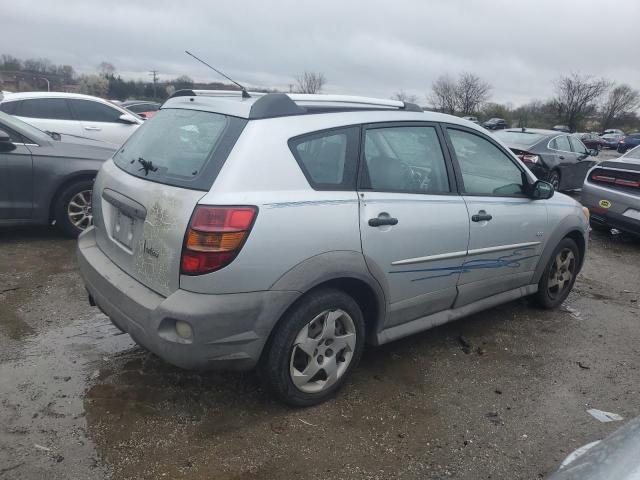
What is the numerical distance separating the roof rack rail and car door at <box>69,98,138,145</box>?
650 centimetres

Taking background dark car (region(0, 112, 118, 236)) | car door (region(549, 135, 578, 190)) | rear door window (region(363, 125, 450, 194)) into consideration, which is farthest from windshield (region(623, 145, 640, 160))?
background dark car (region(0, 112, 118, 236))

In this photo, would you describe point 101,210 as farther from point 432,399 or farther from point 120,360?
point 432,399

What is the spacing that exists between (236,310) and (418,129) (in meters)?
1.79

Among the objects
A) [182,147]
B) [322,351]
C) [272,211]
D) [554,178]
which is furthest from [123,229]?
[554,178]

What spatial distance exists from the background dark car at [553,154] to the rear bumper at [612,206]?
9.48ft

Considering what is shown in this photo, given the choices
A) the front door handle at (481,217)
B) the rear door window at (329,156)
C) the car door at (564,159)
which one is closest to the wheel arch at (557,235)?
the front door handle at (481,217)

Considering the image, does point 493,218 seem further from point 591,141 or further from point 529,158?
point 591,141

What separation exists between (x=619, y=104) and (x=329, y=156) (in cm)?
7419

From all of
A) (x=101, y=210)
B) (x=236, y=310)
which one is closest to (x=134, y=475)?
(x=236, y=310)

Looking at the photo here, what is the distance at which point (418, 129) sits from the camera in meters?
3.52

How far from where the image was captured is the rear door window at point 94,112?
9.29 meters

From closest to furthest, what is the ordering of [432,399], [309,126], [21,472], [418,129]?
1. [21,472]
2. [309,126]
3. [432,399]
4. [418,129]

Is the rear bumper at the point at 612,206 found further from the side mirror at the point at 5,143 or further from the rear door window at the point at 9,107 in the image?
the rear door window at the point at 9,107

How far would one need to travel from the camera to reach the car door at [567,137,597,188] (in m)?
11.9
